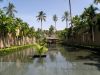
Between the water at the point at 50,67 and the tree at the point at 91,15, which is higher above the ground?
the tree at the point at 91,15

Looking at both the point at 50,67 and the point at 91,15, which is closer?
the point at 50,67

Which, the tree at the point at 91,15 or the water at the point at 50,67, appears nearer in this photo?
the water at the point at 50,67

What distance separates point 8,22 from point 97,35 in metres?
20.3

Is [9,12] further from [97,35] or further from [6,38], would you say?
[97,35]

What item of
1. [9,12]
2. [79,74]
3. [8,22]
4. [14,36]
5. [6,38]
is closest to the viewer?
[79,74]

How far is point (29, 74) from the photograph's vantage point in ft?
45.8

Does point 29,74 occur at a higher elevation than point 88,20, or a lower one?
lower

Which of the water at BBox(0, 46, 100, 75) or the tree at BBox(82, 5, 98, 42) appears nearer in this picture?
the water at BBox(0, 46, 100, 75)

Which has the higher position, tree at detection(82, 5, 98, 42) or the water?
tree at detection(82, 5, 98, 42)

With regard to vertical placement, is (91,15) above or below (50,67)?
above

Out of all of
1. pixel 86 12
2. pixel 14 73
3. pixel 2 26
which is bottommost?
pixel 14 73

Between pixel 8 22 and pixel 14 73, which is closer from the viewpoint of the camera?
pixel 14 73

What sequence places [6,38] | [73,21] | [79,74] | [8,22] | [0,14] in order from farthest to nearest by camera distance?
1. [73,21]
2. [6,38]
3. [8,22]
4. [0,14]
5. [79,74]

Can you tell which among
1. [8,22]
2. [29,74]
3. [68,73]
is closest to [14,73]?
[29,74]
